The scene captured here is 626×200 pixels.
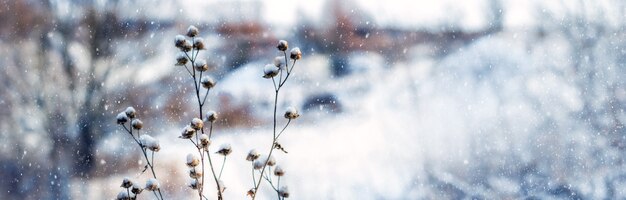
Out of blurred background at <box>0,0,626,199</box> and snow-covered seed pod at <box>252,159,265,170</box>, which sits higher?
blurred background at <box>0,0,626,199</box>

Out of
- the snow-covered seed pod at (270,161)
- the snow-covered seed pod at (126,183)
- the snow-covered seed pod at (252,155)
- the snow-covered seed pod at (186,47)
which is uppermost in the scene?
the snow-covered seed pod at (186,47)

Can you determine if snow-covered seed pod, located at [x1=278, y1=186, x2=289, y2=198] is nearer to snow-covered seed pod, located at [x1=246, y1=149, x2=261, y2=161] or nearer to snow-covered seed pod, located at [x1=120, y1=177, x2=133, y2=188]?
snow-covered seed pod, located at [x1=246, y1=149, x2=261, y2=161]

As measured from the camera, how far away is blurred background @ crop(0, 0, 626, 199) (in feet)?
5.26

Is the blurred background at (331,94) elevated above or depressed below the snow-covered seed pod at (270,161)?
above

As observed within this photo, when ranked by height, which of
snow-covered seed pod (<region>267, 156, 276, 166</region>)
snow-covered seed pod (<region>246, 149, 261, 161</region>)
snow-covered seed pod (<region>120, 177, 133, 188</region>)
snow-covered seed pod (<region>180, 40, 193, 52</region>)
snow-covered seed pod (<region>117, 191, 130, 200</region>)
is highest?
snow-covered seed pod (<region>180, 40, 193, 52</region>)

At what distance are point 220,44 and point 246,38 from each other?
2.9 inches

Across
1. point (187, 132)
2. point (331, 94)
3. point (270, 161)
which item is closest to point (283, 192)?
point (270, 161)

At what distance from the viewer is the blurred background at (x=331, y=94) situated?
160 centimetres

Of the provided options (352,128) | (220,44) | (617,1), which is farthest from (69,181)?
(617,1)

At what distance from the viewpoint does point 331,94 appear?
1640 mm

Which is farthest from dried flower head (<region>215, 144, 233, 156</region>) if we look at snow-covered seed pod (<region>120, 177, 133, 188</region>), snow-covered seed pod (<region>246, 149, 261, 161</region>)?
snow-covered seed pod (<region>120, 177, 133, 188</region>)

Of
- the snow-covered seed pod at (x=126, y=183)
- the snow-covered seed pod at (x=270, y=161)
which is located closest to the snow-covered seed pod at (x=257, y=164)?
the snow-covered seed pod at (x=270, y=161)

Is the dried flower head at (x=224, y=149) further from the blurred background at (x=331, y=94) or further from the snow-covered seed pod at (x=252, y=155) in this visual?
the blurred background at (x=331, y=94)

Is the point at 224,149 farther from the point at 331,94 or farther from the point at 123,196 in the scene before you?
the point at 331,94
